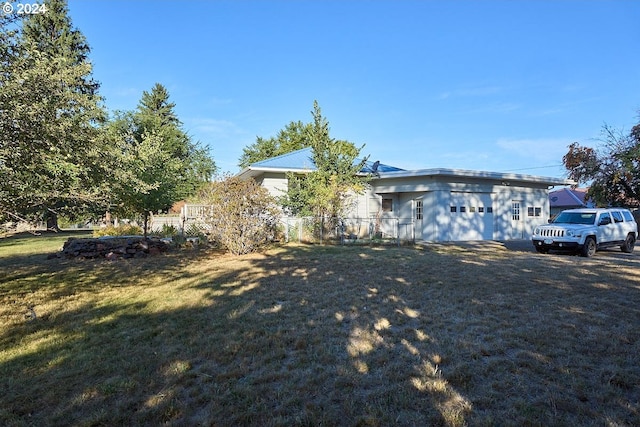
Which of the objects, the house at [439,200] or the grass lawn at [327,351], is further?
the house at [439,200]

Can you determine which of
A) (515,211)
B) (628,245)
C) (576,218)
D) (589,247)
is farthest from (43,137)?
(515,211)

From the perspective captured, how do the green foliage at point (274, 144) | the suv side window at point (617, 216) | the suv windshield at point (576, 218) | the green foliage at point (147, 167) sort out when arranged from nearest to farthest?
the green foliage at point (147, 167) → the suv windshield at point (576, 218) → the suv side window at point (617, 216) → the green foliage at point (274, 144)

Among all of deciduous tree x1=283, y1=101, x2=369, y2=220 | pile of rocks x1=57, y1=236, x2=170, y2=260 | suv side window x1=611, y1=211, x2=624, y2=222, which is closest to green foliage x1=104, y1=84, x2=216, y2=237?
pile of rocks x1=57, y1=236, x2=170, y2=260

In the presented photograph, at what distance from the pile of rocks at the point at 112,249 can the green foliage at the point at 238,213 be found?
7.87 feet

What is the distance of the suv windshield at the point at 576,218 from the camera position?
12.7 metres

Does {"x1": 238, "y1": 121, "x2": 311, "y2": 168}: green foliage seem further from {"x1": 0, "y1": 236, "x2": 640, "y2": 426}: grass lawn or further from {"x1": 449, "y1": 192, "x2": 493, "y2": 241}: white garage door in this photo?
{"x1": 0, "y1": 236, "x2": 640, "y2": 426}: grass lawn

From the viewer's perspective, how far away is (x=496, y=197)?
62.0ft

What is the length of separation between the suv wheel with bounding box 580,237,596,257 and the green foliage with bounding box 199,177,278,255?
372 inches

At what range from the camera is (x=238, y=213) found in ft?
35.5

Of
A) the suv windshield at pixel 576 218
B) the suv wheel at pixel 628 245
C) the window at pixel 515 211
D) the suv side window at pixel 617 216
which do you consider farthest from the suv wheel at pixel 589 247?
the window at pixel 515 211

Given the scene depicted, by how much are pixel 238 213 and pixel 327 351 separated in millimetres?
7499

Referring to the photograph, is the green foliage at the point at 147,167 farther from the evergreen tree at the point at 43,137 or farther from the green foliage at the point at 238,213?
the green foliage at the point at 238,213

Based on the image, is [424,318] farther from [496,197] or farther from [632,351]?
[496,197]

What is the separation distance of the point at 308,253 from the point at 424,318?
6.62 metres
